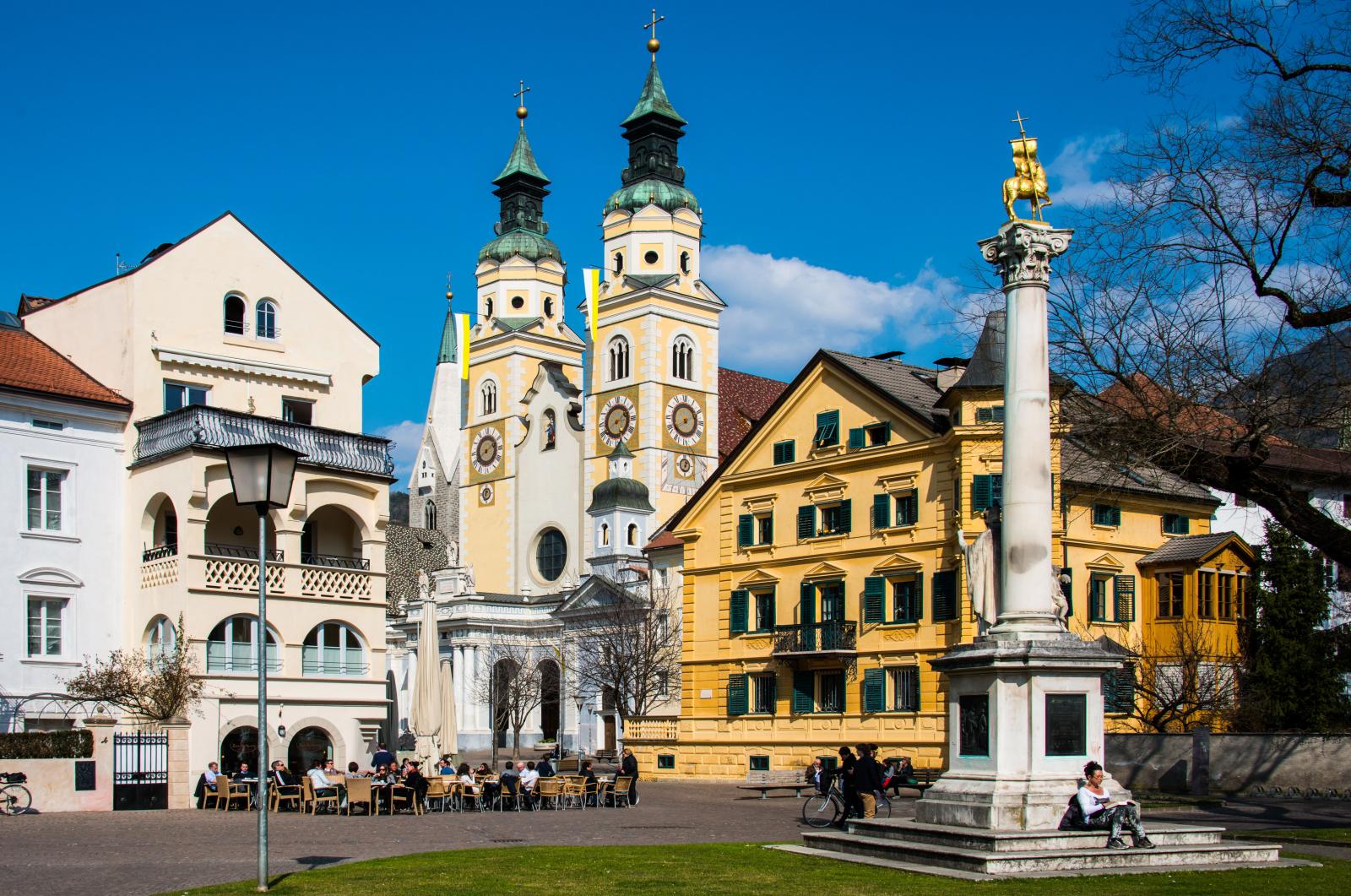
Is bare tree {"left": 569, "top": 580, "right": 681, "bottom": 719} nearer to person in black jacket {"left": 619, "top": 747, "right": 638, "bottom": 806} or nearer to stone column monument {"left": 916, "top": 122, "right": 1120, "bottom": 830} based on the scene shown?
person in black jacket {"left": 619, "top": 747, "right": 638, "bottom": 806}

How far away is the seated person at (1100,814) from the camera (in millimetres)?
18422

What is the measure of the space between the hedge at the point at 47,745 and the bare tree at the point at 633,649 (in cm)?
3241

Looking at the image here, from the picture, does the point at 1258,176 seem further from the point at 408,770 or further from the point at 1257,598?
the point at 1257,598

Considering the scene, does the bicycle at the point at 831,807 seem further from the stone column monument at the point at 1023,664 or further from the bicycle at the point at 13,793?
the bicycle at the point at 13,793

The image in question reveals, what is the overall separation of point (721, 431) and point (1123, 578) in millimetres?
44403

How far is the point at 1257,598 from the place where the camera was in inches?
1810

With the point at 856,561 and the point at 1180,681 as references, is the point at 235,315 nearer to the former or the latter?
the point at 856,561

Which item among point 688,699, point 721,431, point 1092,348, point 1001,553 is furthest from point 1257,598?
point 721,431

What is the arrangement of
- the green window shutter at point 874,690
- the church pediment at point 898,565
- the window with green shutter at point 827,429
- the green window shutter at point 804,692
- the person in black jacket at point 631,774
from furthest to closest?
the window with green shutter at point 827,429, the green window shutter at point 804,692, the green window shutter at point 874,690, the church pediment at point 898,565, the person in black jacket at point 631,774

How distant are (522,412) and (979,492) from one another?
54923mm

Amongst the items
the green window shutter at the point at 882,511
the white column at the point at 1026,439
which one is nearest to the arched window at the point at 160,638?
the green window shutter at the point at 882,511

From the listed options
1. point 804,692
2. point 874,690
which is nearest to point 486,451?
point 804,692

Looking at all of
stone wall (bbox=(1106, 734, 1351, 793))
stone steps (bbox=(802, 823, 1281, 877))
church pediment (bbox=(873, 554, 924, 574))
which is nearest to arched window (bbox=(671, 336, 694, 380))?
church pediment (bbox=(873, 554, 924, 574))

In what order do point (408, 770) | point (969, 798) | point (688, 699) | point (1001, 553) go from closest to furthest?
point (969, 798) → point (1001, 553) → point (408, 770) → point (688, 699)
